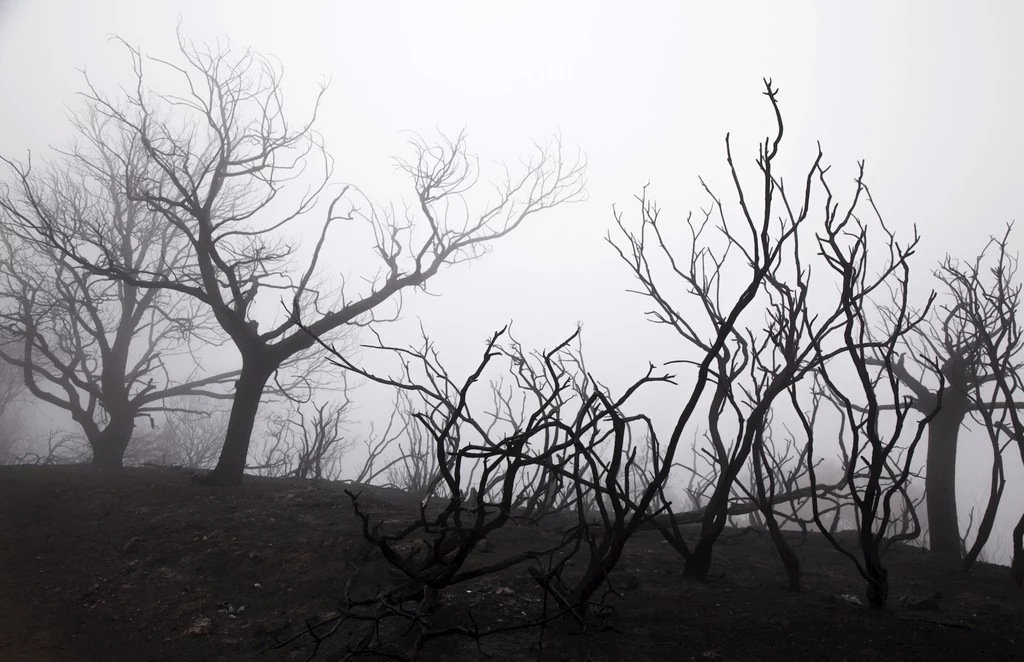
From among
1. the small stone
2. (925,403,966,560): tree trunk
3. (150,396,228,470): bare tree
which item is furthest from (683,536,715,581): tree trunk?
(150,396,228,470): bare tree

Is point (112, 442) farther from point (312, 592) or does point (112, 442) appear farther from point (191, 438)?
point (312, 592)

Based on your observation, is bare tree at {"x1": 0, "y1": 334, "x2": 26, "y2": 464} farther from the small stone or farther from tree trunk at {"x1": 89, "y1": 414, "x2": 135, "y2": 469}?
the small stone

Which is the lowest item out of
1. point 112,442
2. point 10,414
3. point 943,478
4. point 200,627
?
point 200,627

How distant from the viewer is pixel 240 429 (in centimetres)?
764

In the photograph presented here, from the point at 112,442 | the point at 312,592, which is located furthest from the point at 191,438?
the point at 312,592

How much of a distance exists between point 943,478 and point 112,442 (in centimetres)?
1450

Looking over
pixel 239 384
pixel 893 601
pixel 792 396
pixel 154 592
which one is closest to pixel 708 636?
pixel 792 396

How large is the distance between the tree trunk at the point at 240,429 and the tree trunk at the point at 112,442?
19.4ft

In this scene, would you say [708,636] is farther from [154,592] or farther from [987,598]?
[154,592]

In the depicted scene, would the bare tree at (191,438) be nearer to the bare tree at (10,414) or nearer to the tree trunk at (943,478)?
the bare tree at (10,414)

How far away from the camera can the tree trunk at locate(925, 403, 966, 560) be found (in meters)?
6.41

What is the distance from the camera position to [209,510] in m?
6.17

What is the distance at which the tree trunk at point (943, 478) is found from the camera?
21.0ft

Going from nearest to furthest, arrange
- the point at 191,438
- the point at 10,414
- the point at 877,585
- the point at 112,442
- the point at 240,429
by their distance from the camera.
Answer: the point at 877,585, the point at 240,429, the point at 112,442, the point at 191,438, the point at 10,414
